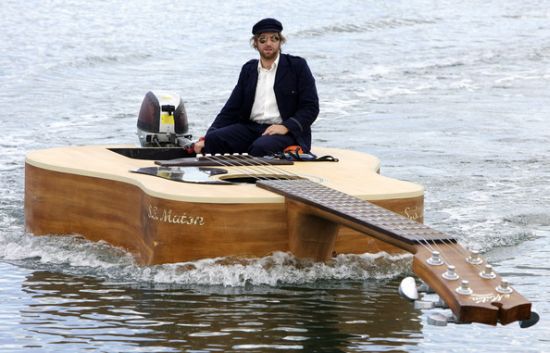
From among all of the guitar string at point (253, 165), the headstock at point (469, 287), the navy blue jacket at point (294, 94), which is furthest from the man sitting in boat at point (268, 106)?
the headstock at point (469, 287)

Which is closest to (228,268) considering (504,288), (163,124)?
(504,288)

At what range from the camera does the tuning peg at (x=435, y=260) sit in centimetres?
535

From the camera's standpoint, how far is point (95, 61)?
19984mm

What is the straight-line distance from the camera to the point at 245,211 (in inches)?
277

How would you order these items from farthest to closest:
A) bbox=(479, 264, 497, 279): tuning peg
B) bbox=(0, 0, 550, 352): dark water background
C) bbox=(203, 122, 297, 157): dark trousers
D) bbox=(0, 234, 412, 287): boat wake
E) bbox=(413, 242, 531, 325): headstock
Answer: bbox=(203, 122, 297, 157): dark trousers → bbox=(0, 234, 412, 287): boat wake → bbox=(0, 0, 550, 352): dark water background → bbox=(479, 264, 497, 279): tuning peg → bbox=(413, 242, 531, 325): headstock

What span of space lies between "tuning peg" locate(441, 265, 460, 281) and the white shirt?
3.74m

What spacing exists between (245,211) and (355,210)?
2.41 ft

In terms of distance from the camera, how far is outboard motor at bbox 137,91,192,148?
9703 mm

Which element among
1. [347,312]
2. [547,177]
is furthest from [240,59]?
[347,312]

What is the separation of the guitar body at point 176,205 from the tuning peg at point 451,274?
6.38ft

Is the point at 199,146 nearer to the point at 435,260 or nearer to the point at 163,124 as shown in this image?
the point at 163,124

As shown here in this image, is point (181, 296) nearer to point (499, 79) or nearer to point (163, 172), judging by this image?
point (163, 172)

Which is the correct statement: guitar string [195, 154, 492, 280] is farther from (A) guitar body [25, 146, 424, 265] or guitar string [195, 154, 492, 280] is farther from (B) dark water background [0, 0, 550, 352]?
(B) dark water background [0, 0, 550, 352]

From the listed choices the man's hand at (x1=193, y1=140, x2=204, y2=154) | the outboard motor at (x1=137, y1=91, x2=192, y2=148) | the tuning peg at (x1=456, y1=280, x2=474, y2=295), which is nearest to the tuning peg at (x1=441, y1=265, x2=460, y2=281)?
the tuning peg at (x1=456, y1=280, x2=474, y2=295)
